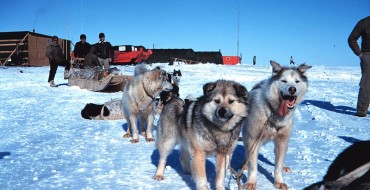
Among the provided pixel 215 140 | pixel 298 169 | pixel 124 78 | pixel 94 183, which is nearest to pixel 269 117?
pixel 215 140

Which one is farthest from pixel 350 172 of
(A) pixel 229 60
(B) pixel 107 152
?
(A) pixel 229 60

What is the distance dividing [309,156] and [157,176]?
1.93m

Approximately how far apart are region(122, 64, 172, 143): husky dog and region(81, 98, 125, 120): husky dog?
1.49 metres

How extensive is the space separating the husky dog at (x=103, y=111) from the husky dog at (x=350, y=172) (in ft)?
20.0

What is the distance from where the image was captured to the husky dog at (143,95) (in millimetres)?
5473

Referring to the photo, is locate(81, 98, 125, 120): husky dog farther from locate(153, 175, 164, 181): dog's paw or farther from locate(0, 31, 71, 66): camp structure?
locate(0, 31, 71, 66): camp structure

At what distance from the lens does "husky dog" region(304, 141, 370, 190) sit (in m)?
1.11

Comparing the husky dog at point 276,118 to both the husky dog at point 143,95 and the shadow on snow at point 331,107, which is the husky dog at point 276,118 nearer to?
the husky dog at point 143,95

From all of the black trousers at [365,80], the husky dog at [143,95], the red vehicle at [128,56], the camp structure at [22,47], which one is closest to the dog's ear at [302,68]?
the husky dog at [143,95]

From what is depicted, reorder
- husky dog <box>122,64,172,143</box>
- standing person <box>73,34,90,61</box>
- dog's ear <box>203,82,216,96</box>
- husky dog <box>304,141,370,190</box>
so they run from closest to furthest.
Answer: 1. husky dog <box>304,141,370,190</box>
2. dog's ear <box>203,82,216,96</box>
3. husky dog <box>122,64,172,143</box>
4. standing person <box>73,34,90,61</box>

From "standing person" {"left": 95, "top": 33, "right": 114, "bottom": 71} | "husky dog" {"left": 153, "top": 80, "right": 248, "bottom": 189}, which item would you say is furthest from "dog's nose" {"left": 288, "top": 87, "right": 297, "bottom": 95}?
"standing person" {"left": 95, "top": 33, "right": 114, "bottom": 71}

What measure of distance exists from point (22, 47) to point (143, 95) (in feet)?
74.8

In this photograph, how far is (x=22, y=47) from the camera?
25.1 metres

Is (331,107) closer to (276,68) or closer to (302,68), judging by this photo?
(302,68)
